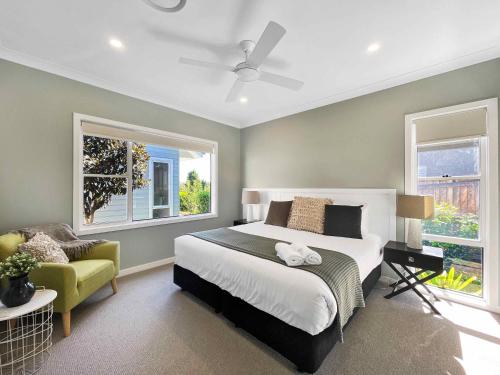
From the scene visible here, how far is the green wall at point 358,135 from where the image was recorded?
2.47m

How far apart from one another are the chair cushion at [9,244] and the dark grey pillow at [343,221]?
335cm

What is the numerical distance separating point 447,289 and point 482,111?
2.12 meters

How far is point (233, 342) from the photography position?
5.98 ft

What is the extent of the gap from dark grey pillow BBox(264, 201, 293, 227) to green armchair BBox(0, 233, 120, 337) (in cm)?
227

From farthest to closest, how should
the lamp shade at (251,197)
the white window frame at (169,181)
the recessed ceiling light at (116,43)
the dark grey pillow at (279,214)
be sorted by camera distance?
the lamp shade at (251,197) → the white window frame at (169,181) → the dark grey pillow at (279,214) → the recessed ceiling light at (116,43)

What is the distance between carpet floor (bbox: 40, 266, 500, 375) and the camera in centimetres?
157

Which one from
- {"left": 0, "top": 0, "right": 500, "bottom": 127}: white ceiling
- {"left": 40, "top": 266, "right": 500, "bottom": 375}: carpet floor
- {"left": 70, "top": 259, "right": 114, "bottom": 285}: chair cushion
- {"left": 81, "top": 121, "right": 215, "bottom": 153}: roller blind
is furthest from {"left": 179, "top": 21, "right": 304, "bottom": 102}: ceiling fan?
{"left": 40, "top": 266, "right": 500, "bottom": 375}: carpet floor

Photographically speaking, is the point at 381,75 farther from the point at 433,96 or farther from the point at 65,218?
the point at 65,218

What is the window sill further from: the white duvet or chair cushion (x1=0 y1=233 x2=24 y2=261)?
the white duvet

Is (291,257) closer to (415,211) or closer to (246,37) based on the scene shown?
(415,211)

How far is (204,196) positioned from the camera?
457 centimetres

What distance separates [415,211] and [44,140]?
14.4 ft

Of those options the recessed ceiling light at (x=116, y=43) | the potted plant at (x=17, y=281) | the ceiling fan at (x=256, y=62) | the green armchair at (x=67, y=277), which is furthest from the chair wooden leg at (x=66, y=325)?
the recessed ceiling light at (x=116, y=43)

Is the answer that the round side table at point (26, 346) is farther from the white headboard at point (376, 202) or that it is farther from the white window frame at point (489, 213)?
the white window frame at point (489, 213)
